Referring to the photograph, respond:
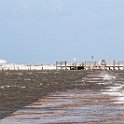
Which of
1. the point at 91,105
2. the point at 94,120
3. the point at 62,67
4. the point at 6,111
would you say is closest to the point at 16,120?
the point at 94,120

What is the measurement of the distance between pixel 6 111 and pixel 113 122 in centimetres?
594

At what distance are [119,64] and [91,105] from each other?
427ft

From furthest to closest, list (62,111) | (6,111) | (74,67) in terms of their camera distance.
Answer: (74,67) < (6,111) < (62,111)

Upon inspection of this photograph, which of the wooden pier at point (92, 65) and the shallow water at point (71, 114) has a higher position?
the wooden pier at point (92, 65)

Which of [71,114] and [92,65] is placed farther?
[92,65]

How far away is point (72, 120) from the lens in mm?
16406

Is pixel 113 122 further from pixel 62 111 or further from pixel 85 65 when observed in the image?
pixel 85 65

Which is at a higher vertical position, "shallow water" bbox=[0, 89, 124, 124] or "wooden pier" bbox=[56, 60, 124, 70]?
"wooden pier" bbox=[56, 60, 124, 70]

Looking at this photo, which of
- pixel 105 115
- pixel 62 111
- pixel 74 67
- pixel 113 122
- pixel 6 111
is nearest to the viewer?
pixel 113 122

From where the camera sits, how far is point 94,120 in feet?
53.0

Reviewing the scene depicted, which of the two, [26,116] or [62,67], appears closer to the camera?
[26,116]

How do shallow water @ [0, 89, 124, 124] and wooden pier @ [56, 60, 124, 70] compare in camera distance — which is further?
wooden pier @ [56, 60, 124, 70]

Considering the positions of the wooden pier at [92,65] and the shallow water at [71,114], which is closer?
the shallow water at [71,114]

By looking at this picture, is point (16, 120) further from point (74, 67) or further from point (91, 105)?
point (74, 67)
